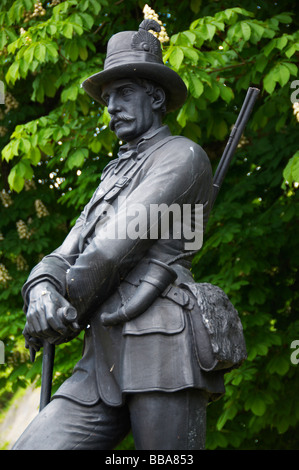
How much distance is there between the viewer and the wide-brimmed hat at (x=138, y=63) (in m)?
5.18

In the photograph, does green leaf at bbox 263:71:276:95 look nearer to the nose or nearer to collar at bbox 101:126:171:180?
collar at bbox 101:126:171:180

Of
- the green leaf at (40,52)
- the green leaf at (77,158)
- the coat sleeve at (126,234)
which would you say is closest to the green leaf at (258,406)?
the green leaf at (77,158)

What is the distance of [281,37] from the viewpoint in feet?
25.5

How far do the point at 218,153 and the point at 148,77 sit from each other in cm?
412

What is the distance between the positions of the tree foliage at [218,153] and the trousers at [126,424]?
10.7 ft

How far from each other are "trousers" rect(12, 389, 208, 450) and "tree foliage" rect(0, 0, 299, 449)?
3.26 m

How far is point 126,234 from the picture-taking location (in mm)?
4797

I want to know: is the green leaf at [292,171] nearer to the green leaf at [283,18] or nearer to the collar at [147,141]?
the green leaf at [283,18]

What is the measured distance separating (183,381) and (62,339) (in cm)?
65

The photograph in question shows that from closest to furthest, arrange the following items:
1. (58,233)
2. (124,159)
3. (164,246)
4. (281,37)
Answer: (164,246) < (124,159) < (281,37) < (58,233)

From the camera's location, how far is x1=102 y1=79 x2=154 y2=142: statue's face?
5234mm

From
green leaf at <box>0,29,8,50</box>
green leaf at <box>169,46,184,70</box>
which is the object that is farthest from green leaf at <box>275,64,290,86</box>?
green leaf at <box>0,29,8,50</box>
